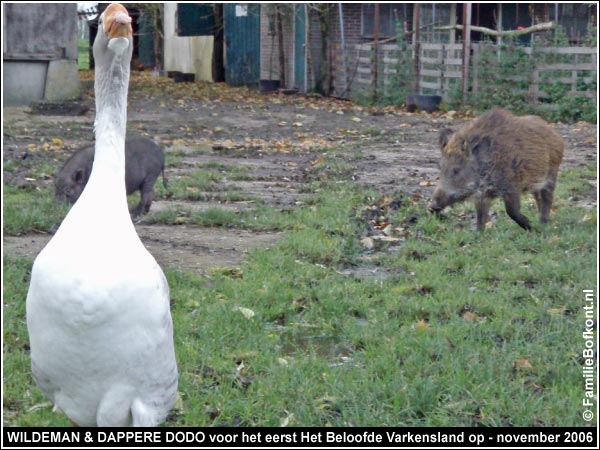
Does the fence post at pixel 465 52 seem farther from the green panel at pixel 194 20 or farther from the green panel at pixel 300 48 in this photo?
the green panel at pixel 194 20

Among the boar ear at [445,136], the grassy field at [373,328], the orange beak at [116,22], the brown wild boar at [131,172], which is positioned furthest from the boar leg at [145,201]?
the orange beak at [116,22]

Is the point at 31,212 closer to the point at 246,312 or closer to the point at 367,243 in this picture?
the point at 367,243

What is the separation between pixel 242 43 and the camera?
2922cm

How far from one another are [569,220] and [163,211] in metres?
3.79

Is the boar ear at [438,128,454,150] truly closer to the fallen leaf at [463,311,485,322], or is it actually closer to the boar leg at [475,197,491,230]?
the boar leg at [475,197,491,230]

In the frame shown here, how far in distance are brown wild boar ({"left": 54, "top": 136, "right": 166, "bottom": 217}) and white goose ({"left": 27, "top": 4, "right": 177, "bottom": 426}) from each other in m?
4.62

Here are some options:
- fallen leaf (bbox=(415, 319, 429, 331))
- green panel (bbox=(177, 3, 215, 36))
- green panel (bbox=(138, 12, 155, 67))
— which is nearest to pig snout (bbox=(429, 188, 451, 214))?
fallen leaf (bbox=(415, 319, 429, 331))

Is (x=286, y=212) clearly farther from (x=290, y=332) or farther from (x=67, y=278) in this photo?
(x=67, y=278)

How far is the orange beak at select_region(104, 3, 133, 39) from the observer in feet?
11.5

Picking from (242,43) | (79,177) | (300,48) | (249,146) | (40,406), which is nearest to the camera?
(40,406)

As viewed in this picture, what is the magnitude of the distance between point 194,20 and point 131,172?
27513 mm

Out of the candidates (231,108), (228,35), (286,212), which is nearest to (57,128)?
(231,108)
